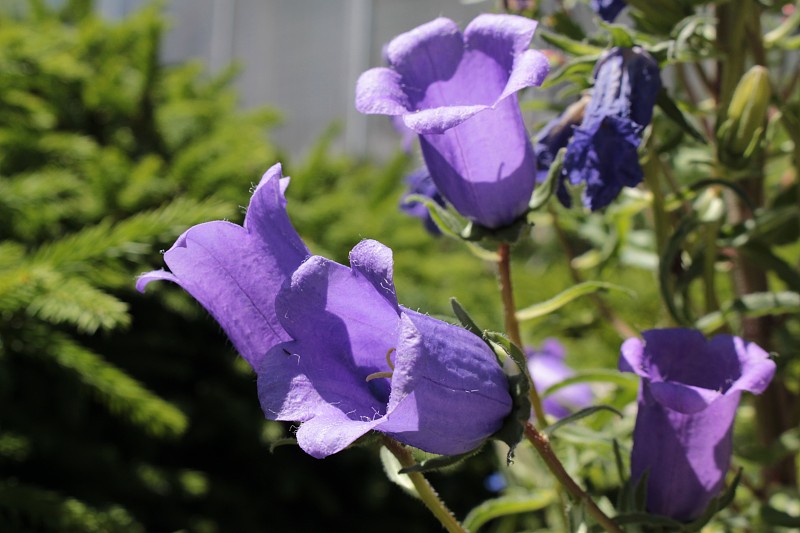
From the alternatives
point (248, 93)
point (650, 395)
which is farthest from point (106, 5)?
point (650, 395)

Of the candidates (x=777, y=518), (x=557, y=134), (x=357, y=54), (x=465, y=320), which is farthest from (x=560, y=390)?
(x=357, y=54)

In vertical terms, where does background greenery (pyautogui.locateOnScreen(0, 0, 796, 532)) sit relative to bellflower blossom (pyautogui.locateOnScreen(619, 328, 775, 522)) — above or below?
below

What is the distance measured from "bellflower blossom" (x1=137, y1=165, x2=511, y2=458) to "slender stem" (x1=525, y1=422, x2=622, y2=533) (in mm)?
46

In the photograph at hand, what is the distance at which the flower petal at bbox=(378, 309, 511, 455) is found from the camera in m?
0.36

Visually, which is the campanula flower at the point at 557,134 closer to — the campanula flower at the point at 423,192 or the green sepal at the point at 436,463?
the campanula flower at the point at 423,192

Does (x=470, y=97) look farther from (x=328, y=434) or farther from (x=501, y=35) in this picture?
(x=328, y=434)

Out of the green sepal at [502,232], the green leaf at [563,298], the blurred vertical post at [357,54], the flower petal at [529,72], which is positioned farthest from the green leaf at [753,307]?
the blurred vertical post at [357,54]

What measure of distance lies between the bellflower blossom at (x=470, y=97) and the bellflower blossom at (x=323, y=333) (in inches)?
4.8

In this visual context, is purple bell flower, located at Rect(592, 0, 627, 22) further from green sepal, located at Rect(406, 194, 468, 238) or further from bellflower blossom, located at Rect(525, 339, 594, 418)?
bellflower blossom, located at Rect(525, 339, 594, 418)

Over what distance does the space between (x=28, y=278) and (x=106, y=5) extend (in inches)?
226

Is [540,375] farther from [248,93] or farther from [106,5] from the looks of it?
[106,5]

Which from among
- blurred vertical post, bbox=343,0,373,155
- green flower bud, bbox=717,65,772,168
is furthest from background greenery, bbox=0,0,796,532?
blurred vertical post, bbox=343,0,373,155

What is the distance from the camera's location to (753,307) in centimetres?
64

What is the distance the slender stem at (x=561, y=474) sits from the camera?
1.50 ft
